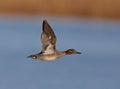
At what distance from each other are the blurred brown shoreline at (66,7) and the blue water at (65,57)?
18 cm

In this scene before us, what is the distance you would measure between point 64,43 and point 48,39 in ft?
16.4

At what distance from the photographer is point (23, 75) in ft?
40.1

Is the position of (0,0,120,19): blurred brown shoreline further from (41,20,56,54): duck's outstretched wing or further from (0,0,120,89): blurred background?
(41,20,56,54): duck's outstretched wing

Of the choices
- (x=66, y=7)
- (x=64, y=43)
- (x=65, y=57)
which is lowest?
(x=65, y=57)

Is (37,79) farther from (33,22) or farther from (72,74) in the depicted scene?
(33,22)

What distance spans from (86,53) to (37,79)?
105 inches

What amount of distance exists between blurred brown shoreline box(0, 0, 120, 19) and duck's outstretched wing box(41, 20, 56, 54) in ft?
24.2

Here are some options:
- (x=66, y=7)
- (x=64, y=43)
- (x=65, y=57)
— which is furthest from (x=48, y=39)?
(x=66, y=7)

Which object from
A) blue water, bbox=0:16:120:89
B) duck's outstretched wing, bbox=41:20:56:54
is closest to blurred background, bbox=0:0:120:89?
blue water, bbox=0:16:120:89

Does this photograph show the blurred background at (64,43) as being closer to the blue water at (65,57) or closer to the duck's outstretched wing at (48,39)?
the blue water at (65,57)

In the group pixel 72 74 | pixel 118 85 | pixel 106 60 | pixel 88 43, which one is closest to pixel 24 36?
pixel 88 43

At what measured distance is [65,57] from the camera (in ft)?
47.3

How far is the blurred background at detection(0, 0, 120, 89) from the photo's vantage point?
12039mm

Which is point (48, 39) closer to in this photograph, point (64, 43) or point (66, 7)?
point (64, 43)
